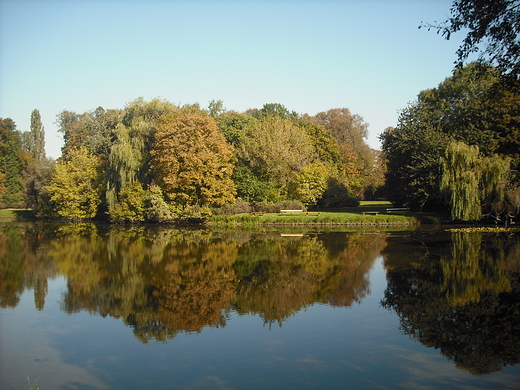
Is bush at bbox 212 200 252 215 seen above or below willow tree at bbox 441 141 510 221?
below

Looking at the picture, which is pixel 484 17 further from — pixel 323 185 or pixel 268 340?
pixel 323 185

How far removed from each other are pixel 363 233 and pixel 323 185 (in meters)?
14.5

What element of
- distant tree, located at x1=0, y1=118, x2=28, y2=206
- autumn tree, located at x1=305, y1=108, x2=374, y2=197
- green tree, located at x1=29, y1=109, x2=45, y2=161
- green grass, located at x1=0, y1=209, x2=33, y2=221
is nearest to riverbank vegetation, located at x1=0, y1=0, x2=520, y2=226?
green grass, located at x1=0, y1=209, x2=33, y2=221

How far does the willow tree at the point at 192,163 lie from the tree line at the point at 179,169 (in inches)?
3.3

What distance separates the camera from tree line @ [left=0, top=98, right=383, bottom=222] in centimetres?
3941

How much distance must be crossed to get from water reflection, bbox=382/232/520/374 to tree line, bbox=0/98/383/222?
19.8 metres

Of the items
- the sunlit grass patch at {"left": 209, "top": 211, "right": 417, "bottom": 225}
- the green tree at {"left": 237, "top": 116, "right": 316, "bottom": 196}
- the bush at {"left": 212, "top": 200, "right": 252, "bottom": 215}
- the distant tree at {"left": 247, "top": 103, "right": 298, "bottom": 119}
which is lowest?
the sunlit grass patch at {"left": 209, "top": 211, "right": 417, "bottom": 225}

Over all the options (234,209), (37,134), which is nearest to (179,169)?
(234,209)

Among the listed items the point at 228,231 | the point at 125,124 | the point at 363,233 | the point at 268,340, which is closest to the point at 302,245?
the point at 363,233

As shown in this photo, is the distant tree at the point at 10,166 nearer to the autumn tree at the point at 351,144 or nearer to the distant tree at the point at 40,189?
the distant tree at the point at 40,189

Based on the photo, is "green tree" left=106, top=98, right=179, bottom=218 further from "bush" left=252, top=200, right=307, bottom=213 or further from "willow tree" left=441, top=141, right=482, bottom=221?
"willow tree" left=441, top=141, right=482, bottom=221

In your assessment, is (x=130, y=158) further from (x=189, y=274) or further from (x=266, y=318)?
(x=266, y=318)

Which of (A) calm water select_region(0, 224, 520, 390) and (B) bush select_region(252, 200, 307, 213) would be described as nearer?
(A) calm water select_region(0, 224, 520, 390)

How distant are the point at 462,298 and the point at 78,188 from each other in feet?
128
